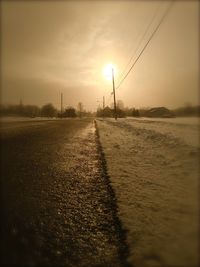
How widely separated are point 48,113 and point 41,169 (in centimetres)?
10499

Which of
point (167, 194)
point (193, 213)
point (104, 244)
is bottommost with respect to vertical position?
point (104, 244)

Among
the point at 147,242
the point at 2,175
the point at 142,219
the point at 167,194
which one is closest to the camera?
the point at 147,242

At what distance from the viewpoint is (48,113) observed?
111750mm

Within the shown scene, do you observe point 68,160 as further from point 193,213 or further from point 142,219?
point 193,213

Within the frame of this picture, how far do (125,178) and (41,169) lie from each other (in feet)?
8.76

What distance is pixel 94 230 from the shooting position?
4.69 meters

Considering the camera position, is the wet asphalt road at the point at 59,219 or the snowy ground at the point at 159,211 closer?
the snowy ground at the point at 159,211

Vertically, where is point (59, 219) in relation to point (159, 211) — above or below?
below

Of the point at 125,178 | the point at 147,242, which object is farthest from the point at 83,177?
the point at 147,242

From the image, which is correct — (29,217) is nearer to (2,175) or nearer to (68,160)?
(2,175)

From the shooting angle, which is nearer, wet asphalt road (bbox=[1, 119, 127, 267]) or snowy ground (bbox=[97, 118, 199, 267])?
snowy ground (bbox=[97, 118, 199, 267])

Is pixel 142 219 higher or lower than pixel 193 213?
lower

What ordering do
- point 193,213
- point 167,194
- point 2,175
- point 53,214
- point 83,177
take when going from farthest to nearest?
point 83,177 < point 2,175 < point 167,194 < point 53,214 < point 193,213

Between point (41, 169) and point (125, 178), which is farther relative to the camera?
point (41, 169)
